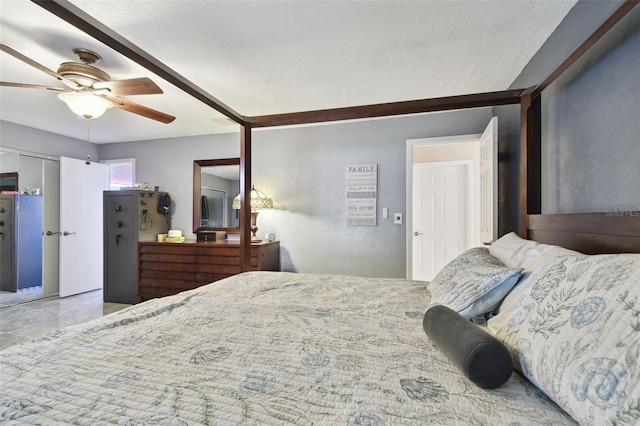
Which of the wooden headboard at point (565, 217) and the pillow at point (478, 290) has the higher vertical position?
the wooden headboard at point (565, 217)

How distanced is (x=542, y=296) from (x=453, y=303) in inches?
12.7

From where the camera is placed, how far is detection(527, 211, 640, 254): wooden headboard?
38.6 inches

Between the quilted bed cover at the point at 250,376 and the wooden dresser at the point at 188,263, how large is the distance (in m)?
2.26

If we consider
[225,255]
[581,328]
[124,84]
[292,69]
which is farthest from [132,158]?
[581,328]

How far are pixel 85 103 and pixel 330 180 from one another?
8.08 ft

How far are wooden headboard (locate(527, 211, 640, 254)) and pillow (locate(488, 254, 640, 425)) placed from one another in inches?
13.6

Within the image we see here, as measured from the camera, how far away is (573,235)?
50.3 inches

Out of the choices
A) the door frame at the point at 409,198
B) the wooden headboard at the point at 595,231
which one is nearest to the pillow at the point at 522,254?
the wooden headboard at the point at 595,231

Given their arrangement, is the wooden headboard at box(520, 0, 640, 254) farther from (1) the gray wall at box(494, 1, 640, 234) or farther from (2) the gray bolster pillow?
(2) the gray bolster pillow

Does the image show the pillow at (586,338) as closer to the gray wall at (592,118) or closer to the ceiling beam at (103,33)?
the gray wall at (592,118)

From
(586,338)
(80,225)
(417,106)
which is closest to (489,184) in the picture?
(417,106)

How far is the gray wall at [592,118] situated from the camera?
1.12 m

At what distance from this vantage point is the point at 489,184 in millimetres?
2498

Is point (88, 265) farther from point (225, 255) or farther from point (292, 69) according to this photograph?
point (292, 69)
